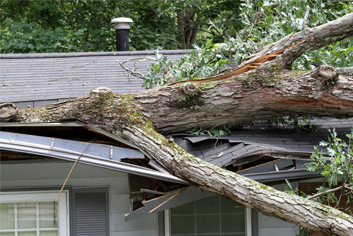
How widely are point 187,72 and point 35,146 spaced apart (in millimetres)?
2078

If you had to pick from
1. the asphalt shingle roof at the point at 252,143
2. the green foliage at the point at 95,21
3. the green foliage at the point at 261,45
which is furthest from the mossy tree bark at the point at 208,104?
the green foliage at the point at 95,21

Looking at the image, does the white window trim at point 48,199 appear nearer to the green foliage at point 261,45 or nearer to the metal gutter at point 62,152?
the metal gutter at point 62,152

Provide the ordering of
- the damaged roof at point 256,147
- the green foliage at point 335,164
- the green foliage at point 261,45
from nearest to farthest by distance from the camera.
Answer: the green foliage at point 335,164
the damaged roof at point 256,147
the green foliage at point 261,45

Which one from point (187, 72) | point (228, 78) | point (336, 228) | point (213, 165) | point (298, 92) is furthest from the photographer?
point (187, 72)

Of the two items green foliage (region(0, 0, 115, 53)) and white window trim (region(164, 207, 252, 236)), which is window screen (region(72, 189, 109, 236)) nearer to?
white window trim (region(164, 207, 252, 236))

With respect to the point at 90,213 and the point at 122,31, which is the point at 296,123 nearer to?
the point at 90,213

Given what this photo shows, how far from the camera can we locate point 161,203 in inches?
146

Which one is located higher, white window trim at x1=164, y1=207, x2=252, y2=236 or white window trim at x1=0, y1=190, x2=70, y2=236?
white window trim at x1=0, y1=190, x2=70, y2=236

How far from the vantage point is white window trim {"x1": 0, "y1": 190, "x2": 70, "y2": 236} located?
471cm

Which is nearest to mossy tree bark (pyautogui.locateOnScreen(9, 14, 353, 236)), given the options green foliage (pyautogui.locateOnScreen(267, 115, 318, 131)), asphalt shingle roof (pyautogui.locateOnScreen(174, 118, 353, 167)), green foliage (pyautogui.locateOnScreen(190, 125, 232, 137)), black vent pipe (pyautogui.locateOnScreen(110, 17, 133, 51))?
green foliage (pyautogui.locateOnScreen(190, 125, 232, 137))

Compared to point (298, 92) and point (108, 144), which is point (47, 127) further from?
point (298, 92)

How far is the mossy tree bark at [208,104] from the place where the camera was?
380 centimetres

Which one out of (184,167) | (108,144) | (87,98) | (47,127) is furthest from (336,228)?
(47,127)

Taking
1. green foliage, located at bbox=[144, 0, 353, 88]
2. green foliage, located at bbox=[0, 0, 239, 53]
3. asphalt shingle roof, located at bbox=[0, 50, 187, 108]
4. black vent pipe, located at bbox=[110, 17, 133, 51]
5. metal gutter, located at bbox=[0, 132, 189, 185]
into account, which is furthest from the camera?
green foliage, located at bbox=[0, 0, 239, 53]
